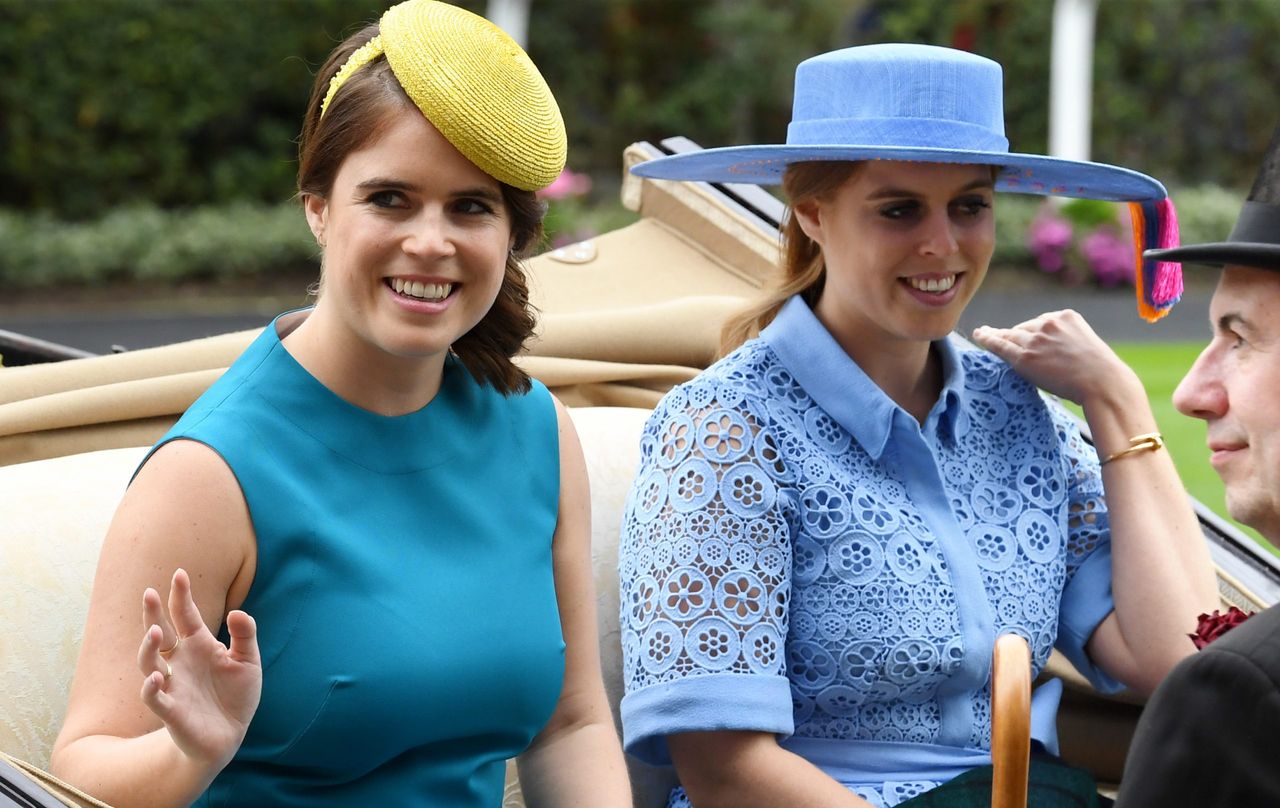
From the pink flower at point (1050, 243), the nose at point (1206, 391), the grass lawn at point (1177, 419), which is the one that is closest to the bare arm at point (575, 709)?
the nose at point (1206, 391)

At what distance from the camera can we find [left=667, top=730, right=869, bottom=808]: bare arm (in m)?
2.16

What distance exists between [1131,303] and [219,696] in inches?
532

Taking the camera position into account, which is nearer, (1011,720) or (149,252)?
(1011,720)

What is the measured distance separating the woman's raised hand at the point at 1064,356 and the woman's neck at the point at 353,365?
0.97 meters

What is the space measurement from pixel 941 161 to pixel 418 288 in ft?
2.60

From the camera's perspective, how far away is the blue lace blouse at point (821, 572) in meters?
2.19

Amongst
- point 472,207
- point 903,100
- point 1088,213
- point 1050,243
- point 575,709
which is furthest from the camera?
point 1088,213

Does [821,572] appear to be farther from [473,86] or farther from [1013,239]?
[1013,239]

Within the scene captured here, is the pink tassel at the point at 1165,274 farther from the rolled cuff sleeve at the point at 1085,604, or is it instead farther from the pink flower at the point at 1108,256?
the pink flower at the point at 1108,256

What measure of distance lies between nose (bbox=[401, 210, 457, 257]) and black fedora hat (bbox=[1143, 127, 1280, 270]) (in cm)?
85

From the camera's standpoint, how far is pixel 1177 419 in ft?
30.0

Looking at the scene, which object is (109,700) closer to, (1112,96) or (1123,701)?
(1123,701)

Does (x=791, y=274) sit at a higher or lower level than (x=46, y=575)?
higher

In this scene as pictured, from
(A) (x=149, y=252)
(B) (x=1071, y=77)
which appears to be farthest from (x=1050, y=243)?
(A) (x=149, y=252)
